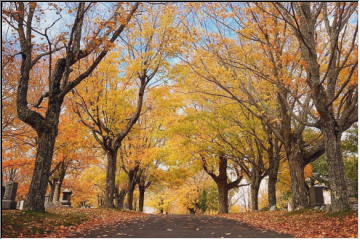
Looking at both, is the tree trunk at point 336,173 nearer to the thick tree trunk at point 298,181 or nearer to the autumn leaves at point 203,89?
the autumn leaves at point 203,89

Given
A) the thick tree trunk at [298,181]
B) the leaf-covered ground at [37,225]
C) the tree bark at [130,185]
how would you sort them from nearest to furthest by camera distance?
the leaf-covered ground at [37,225], the thick tree trunk at [298,181], the tree bark at [130,185]

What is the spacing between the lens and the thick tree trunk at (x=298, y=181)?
12.0 metres

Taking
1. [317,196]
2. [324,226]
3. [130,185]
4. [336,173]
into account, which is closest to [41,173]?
[324,226]

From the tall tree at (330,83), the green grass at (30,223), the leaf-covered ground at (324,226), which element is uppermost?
the tall tree at (330,83)

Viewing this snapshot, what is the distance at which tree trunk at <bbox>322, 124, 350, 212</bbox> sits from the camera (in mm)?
8680

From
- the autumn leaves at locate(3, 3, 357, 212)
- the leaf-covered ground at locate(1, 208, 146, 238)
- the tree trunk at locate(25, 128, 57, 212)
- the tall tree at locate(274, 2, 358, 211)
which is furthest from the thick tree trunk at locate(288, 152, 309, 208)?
the tree trunk at locate(25, 128, 57, 212)

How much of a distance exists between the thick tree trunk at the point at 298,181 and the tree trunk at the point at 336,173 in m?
3.09

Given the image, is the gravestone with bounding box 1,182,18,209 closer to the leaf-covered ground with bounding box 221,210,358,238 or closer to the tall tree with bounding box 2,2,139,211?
the tall tree with bounding box 2,2,139,211

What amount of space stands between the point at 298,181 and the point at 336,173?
3.38 meters

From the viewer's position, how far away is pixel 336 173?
888 cm

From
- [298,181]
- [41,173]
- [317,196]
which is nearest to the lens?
[41,173]

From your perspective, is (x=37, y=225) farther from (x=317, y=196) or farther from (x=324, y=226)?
(x=317, y=196)

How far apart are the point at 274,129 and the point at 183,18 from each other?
5.99 metres

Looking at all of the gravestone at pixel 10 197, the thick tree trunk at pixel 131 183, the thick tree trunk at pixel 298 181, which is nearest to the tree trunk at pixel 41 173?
the gravestone at pixel 10 197
